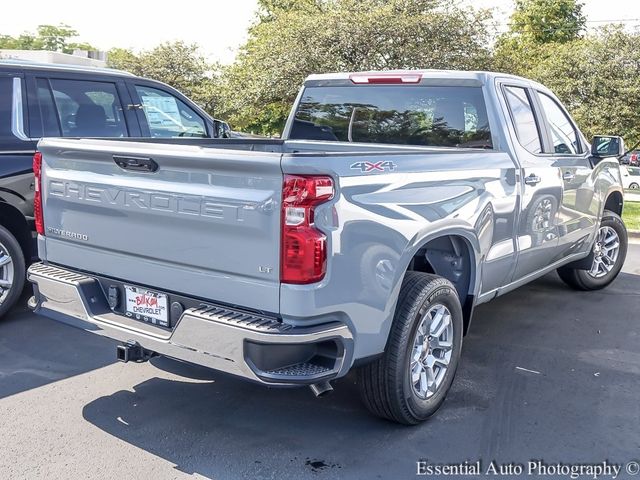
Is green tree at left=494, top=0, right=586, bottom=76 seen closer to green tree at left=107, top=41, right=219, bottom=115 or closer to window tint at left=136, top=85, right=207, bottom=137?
green tree at left=107, top=41, right=219, bottom=115

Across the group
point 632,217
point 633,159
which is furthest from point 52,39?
point 632,217

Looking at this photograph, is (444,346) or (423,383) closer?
(423,383)

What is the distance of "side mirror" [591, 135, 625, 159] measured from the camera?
19.7 ft

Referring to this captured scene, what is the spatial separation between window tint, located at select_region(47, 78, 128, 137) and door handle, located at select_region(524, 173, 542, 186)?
11.8 ft

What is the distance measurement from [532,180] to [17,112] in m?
4.09

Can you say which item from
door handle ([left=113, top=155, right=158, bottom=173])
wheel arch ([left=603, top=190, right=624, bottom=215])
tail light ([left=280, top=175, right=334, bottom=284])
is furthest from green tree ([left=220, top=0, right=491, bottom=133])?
tail light ([left=280, top=175, right=334, bottom=284])

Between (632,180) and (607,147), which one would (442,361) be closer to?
(607,147)

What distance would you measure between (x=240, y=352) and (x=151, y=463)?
0.87 metres

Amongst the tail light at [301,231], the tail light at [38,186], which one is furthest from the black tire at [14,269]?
the tail light at [301,231]

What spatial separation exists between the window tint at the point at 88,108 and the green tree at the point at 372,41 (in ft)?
47.8

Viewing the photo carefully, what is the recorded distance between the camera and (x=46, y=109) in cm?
587

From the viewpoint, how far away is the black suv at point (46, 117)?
553 centimetres

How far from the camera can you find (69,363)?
4820 mm

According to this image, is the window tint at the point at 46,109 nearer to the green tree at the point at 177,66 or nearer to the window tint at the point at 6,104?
the window tint at the point at 6,104
